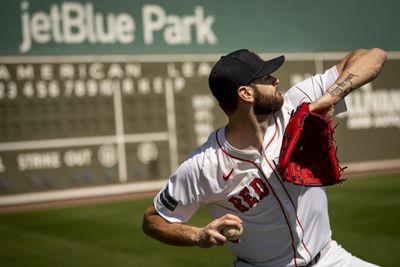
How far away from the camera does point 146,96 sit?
16938 mm

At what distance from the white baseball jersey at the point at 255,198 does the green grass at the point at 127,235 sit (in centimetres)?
417

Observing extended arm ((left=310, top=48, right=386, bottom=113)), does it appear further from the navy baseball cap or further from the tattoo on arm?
the navy baseball cap

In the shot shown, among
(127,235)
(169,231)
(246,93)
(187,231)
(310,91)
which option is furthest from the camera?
(127,235)

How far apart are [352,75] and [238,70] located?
0.66 meters

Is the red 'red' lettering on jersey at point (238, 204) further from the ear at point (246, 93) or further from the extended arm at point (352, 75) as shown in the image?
the extended arm at point (352, 75)

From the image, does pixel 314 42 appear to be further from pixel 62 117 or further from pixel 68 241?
pixel 68 241

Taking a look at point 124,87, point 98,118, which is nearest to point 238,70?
point 98,118

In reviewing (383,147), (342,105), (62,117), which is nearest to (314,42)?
(383,147)

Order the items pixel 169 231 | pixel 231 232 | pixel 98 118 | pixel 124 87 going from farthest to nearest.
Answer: pixel 124 87
pixel 98 118
pixel 169 231
pixel 231 232

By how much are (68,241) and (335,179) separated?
301 inches

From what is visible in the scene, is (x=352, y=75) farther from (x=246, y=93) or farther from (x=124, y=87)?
(x=124, y=87)

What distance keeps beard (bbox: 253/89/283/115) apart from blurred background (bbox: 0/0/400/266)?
35.2 ft

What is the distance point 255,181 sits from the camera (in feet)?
13.8

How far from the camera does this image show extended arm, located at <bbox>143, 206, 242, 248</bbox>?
142 inches
